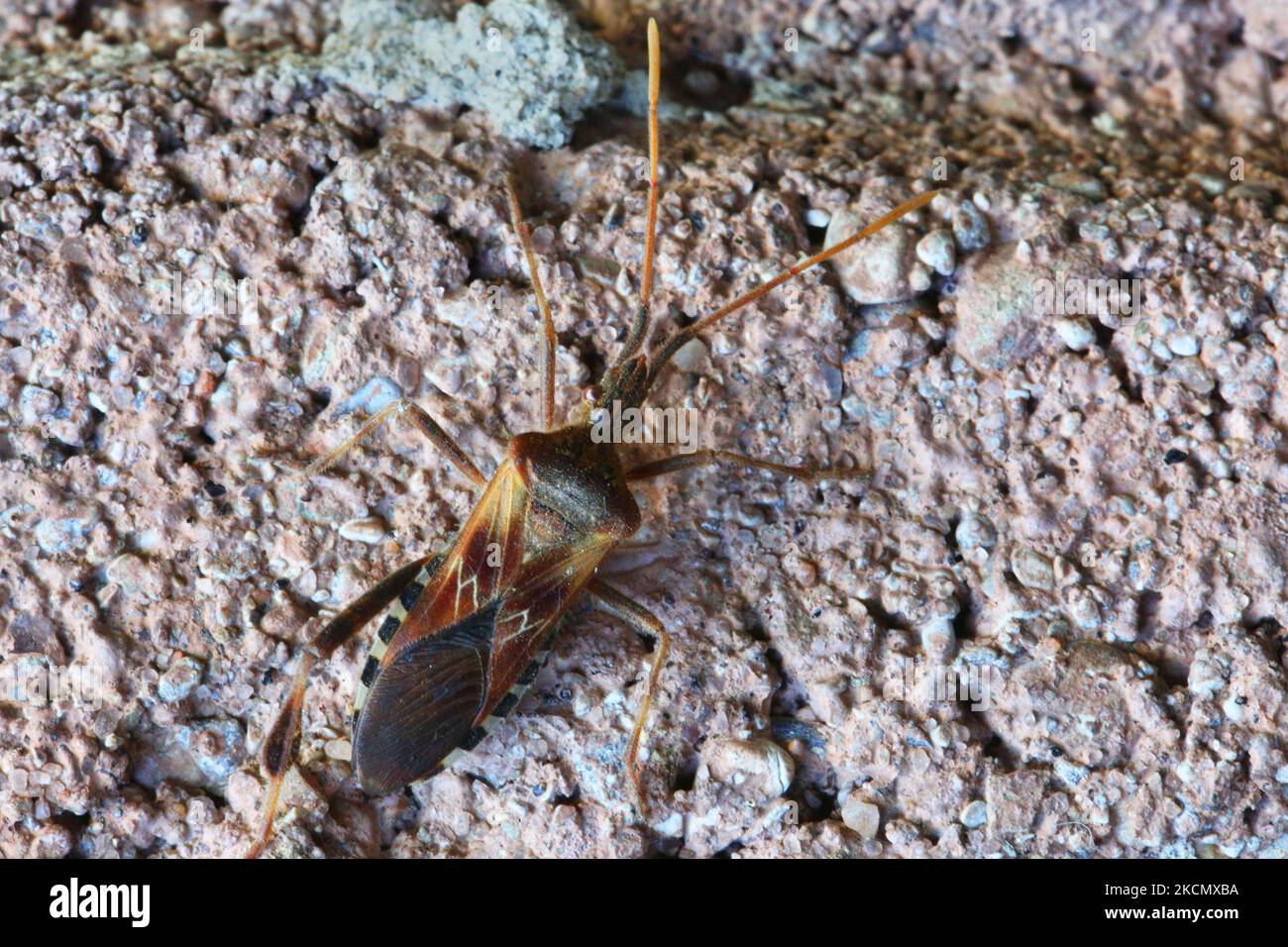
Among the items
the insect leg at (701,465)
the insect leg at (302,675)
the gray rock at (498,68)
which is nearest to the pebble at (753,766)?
the insect leg at (701,465)

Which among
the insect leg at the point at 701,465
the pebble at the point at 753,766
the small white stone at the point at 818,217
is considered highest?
the small white stone at the point at 818,217

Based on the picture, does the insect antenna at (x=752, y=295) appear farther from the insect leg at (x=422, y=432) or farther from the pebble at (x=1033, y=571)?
the pebble at (x=1033, y=571)

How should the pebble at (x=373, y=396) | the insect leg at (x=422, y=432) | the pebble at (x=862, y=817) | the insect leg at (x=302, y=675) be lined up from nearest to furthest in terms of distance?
the insect leg at (x=302, y=675) → the pebble at (x=862, y=817) → the insect leg at (x=422, y=432) → the pebble at (x=373, y=396)

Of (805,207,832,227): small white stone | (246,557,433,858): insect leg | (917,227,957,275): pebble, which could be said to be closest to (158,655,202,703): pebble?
(246,557,433,858): insect leg

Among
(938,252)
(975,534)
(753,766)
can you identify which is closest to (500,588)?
(753,766)

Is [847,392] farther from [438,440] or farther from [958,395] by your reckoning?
[438,440]

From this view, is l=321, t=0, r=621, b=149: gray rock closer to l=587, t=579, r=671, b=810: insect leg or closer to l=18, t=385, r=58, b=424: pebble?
l=18, t=385, r=58, b=424: pebble

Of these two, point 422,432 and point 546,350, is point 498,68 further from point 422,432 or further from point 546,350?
point 422,432
